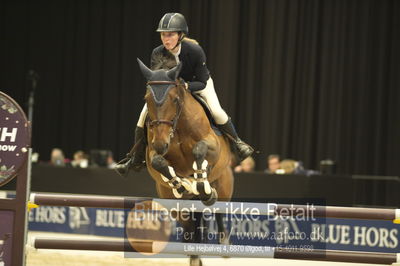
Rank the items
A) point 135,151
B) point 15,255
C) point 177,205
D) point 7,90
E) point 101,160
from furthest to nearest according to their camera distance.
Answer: point 7,90, point 101,160, point 135,151, point 177,205, point 15,255

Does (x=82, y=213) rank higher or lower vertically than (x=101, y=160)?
lower

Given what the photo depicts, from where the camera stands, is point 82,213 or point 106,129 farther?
point 106,129

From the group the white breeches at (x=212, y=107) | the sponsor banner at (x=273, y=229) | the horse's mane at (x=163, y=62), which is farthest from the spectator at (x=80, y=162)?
the horse's mane at (x=163, y=62)

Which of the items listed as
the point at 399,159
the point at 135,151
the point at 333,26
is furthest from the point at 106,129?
the point at 135,151

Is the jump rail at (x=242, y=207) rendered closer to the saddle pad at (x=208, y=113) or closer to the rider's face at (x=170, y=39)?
the saddle pad at (x=208, y=113)

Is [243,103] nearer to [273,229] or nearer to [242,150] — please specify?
[273,229]

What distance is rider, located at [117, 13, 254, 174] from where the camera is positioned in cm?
437

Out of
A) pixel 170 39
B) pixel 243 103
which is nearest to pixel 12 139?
pixel 170 39

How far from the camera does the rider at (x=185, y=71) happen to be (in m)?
4.37

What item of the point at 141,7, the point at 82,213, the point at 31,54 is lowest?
the point at 82,213

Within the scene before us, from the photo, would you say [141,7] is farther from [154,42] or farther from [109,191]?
[109,191]

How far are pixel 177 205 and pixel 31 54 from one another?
959cm

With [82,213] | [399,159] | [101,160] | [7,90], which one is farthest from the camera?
[7,90]

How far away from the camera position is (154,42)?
12.2m
